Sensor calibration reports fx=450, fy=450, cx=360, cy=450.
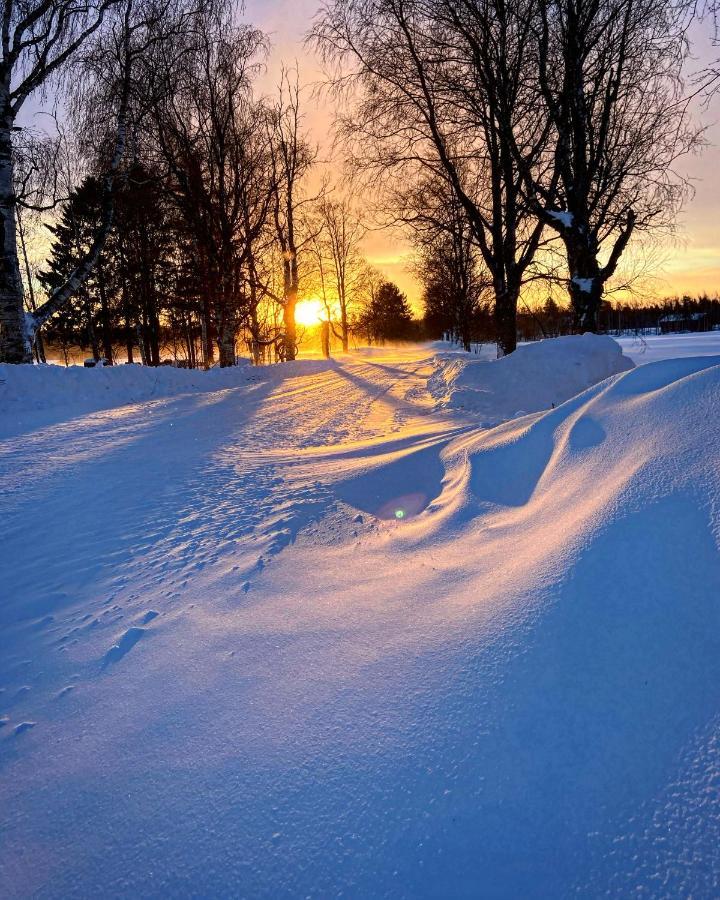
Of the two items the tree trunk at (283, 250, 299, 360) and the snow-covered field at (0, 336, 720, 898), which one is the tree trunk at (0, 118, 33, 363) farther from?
the tree trunk at (283, 250, 299, 360)

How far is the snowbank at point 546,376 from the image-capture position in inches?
238

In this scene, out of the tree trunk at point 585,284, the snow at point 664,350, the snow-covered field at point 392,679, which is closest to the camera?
the snow-covered field at point 392,679

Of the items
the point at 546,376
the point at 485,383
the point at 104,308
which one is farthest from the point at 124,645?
the point at 104,308

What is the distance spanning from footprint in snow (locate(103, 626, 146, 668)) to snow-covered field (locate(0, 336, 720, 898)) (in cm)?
1

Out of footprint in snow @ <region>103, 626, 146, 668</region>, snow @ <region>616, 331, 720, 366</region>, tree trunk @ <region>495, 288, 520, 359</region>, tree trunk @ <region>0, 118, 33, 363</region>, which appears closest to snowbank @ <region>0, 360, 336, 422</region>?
tree trunk @ <region>0, 118, 33, 363</region>

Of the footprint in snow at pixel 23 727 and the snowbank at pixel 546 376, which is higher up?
the snowbank at pixel 546 376

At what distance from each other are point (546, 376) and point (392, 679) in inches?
223

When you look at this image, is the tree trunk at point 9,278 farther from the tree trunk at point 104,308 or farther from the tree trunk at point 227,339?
the tree trunk at point 104,308

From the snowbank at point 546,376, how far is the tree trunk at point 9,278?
23.7ft

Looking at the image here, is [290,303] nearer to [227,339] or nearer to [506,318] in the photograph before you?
[227,339]

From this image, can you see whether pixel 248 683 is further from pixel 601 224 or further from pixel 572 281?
pixel 601 224

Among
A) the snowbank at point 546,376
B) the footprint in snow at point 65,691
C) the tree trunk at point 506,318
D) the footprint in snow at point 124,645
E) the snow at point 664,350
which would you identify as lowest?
the footprint in snow at point 65,691

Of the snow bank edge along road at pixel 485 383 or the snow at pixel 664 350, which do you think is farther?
the snow at pixel 664 350

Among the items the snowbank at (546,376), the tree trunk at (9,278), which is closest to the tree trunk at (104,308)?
the tree trunk at (9,278)
